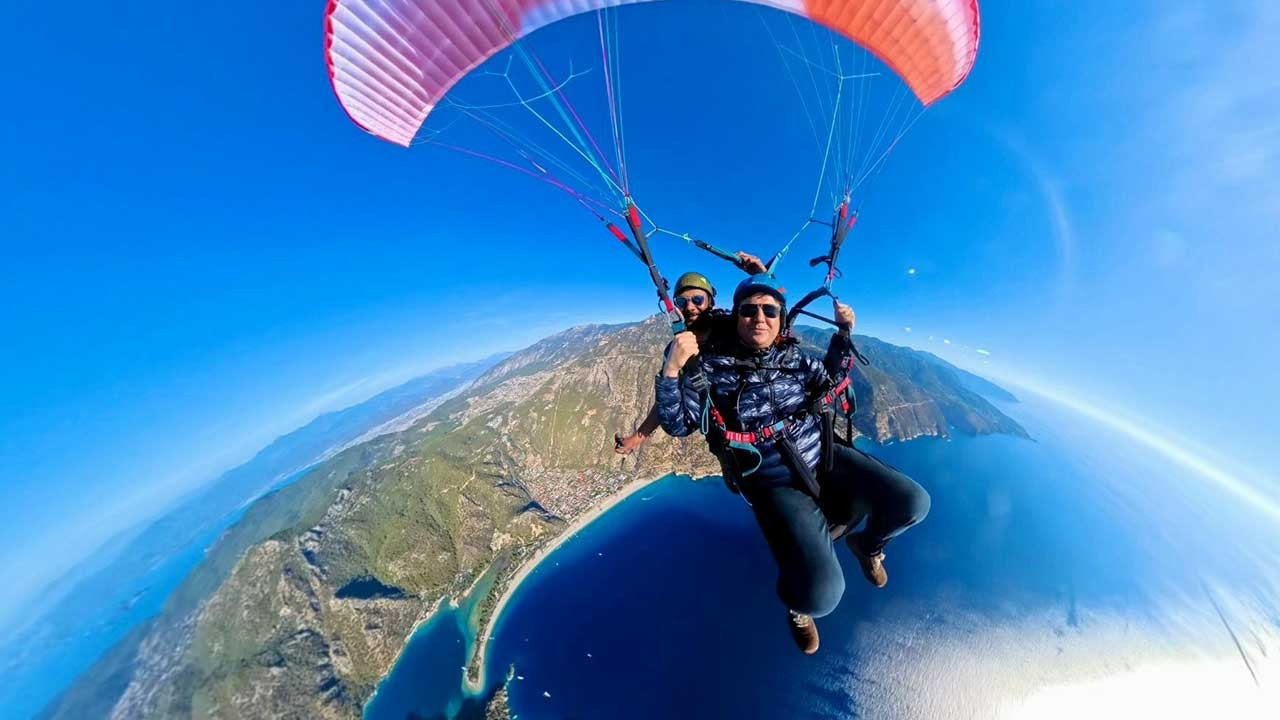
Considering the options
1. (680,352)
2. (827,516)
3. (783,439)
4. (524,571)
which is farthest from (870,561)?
(524,571)

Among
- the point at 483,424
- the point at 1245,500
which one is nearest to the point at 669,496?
the point at 483,424

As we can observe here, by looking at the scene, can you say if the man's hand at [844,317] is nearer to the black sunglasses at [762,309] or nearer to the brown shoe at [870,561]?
the black sunglasses at [762,309]

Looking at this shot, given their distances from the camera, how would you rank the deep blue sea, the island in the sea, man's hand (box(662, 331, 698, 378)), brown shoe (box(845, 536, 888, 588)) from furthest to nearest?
the island in the sea → the deep blue sea → brown shoe (box(845, 536, 888, 588)) → man's hand (box(662, 331, 698, 378))

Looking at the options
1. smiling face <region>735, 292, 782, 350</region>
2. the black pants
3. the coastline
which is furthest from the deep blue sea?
smiling face <region>735, 292, 782, 350</region>

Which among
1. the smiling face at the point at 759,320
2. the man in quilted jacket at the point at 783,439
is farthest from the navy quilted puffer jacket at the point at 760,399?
the smiling face at the point at 759,320

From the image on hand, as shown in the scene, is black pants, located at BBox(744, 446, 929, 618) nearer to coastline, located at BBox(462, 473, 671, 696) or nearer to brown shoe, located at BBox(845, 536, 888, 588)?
brown shoe, located at BBox(845, 536, 888, 588)

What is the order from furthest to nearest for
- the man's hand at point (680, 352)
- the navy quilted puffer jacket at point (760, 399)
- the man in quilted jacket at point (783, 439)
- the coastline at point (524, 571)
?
the coastline at point (524, 571) < the navy quilted puffer jacket at point (760, 399) < the man in quilted jacket at point (783, 439) < the man's hand at point (680, 352)
